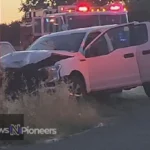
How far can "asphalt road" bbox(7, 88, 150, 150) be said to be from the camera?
855cm

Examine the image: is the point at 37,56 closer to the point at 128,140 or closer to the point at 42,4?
the point at 128,140

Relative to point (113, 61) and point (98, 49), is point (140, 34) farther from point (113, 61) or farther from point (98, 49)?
point (98, 49)

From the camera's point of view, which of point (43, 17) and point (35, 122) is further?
point (43, 17)

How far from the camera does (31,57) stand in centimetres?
1270

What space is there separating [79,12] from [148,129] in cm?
1458

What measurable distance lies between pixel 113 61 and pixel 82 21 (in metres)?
10.7

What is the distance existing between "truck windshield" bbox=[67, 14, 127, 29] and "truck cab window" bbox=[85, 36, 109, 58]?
1038cm

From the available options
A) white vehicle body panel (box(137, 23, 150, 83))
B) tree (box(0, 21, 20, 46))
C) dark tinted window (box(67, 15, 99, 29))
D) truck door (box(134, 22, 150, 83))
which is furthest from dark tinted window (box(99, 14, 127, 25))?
tree (box(0, 21, 20, 46))

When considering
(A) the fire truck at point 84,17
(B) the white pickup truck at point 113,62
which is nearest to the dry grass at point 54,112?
(B) the white pickup truck at point 113,62

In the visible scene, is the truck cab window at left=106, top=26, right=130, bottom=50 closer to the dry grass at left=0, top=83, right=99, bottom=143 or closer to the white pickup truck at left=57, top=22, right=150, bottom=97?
the white pickup truck at left=57, top=22, right=150, bottom=97

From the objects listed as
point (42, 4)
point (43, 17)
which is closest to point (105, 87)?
point (43, 17)

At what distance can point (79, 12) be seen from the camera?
955 inches

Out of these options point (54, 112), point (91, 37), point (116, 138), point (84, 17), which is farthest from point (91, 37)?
point (84, 17)

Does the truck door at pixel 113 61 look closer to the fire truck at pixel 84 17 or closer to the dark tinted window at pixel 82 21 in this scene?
the dark tinted window at pixel 82 21
